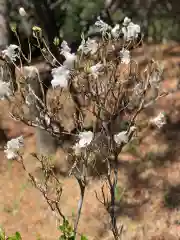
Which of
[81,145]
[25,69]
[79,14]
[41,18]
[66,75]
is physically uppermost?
[79,14]

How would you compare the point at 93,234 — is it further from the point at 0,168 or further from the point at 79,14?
the point at 79,14

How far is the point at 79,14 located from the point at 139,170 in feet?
9.16

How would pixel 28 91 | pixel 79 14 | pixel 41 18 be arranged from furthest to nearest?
pixel 79 14 < pixel 41 18 < pixel 28 91

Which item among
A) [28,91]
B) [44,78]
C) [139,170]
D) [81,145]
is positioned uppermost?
[44,78]

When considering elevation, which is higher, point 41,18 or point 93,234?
point 41,18

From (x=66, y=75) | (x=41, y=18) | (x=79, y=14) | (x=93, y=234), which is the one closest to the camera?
(x=66, y=75)

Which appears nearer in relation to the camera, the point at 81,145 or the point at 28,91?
the point at 81,145

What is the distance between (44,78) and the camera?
20.8ft

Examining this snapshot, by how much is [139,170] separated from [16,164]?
6.08 feet

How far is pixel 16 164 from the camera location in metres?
6.71

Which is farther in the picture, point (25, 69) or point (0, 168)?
point (0, 168)

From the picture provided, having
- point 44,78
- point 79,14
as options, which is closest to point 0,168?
point 44,78

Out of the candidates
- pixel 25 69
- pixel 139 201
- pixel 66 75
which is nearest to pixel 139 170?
pixel 139 201

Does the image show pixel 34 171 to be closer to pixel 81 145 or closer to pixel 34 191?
pixel 34 191
